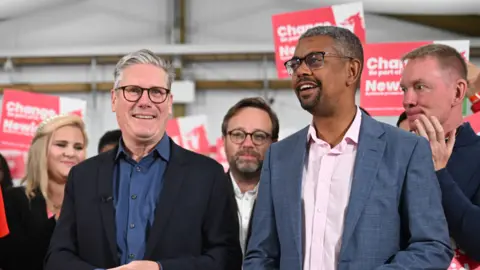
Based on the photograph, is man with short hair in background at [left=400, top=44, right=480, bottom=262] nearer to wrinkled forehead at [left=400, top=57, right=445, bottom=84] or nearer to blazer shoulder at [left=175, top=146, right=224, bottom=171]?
wrinkled forehead at [left=400, top=57, right=445, bottom=84]

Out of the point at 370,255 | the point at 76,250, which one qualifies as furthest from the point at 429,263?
the point at 76,250

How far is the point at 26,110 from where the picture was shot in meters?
4.82

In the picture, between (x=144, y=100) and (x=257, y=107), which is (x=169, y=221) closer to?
(x=144, y=100)

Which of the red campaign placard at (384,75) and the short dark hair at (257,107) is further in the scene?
the red campaign placard at (384,75)

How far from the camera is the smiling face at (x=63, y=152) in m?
3.28

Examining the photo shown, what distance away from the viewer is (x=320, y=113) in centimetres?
176

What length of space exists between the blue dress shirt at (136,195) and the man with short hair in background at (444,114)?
79 cm

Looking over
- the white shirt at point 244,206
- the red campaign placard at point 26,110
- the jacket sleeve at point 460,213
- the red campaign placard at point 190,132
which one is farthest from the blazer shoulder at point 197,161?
the red campaign placard at point 190,132

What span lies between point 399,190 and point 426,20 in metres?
6.92

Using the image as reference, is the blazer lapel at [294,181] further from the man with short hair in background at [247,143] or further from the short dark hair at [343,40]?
the man with short hair in background at [247,143]

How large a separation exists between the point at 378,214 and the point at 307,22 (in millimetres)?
2575

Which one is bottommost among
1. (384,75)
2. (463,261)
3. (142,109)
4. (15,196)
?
(463,261)

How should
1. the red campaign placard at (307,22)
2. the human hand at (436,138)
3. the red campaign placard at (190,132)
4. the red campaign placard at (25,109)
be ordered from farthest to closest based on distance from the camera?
1. the red campaign placard at (190,132)
2. the red campaign placard at (25,109)
3. the red campaign placard at (307,22)
4. the human hand at (436,138)

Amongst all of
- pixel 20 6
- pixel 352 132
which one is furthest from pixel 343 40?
pixel 20 6
